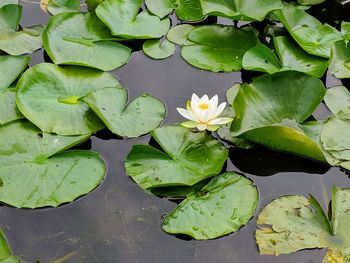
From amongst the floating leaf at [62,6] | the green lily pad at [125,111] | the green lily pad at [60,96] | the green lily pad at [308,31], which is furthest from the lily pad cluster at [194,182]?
the floating leaf at [62,6]

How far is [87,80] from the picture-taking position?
2449 millimetres

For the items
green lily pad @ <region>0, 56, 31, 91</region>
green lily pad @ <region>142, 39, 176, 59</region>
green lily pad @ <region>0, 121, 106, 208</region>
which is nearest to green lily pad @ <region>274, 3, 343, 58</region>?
green lily pad @ <region>142, 39, 176, 59</region>

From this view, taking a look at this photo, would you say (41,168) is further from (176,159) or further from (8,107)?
(176,159)

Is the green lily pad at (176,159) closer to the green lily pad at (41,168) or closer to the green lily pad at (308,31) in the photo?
the green lily pad at (41,168)

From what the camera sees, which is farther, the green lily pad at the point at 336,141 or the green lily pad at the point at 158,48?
the green lily pad at the point at 158,48

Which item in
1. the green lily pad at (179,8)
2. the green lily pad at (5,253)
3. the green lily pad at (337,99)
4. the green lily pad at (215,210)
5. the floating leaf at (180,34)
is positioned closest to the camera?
the green lily pad at (5,253)

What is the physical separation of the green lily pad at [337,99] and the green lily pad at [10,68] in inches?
56.8

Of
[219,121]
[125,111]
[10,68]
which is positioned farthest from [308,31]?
[10,68]

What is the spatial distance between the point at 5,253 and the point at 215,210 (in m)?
0.77

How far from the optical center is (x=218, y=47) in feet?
8.82

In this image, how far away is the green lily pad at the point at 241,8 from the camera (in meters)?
2.66

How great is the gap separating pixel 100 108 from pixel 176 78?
49 centimetres

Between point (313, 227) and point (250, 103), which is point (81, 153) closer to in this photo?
point (250, 103)

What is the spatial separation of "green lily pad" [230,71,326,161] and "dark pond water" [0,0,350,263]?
3.6 inches
